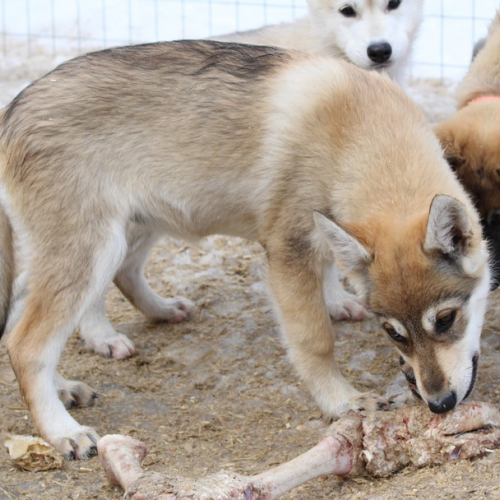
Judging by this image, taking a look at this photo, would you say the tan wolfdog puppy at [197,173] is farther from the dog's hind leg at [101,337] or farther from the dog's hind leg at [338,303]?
the dog's hind leg at [338,303]

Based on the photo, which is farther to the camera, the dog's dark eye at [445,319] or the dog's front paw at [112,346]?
the dog's front paw at [112,346]

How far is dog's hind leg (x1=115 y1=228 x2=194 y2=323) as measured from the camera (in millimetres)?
5924

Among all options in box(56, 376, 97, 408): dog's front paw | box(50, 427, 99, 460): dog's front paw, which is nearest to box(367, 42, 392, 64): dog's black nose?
box(56, 376, 97, 408): dog's front paw

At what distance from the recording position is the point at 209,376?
5566mm

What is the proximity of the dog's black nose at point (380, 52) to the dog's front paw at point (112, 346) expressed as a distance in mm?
2504

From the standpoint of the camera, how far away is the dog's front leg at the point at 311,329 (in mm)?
4840

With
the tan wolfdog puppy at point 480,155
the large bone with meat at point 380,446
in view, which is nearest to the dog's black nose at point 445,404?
the large bone with meat at point 380,446

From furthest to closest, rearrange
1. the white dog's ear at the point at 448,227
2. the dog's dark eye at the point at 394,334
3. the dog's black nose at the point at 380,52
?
1. the dog's black nose at the point at 380,52
2. the dog's dark eye at the point at 394,334
3. the white dog's ear at the point at 448,227

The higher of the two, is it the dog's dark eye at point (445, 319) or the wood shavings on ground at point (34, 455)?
the dog's dark eye at point (445, 319)

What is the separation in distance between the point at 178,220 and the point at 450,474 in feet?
6.85

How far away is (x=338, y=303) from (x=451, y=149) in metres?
1.32

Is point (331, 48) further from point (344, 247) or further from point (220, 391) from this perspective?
point (344, 247)

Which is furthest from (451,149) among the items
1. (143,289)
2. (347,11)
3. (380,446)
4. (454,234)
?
(143,289)

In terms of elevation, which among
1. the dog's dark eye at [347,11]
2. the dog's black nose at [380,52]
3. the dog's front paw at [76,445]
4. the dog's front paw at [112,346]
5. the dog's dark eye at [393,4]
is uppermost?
the dog's dark eye at [393,4]
